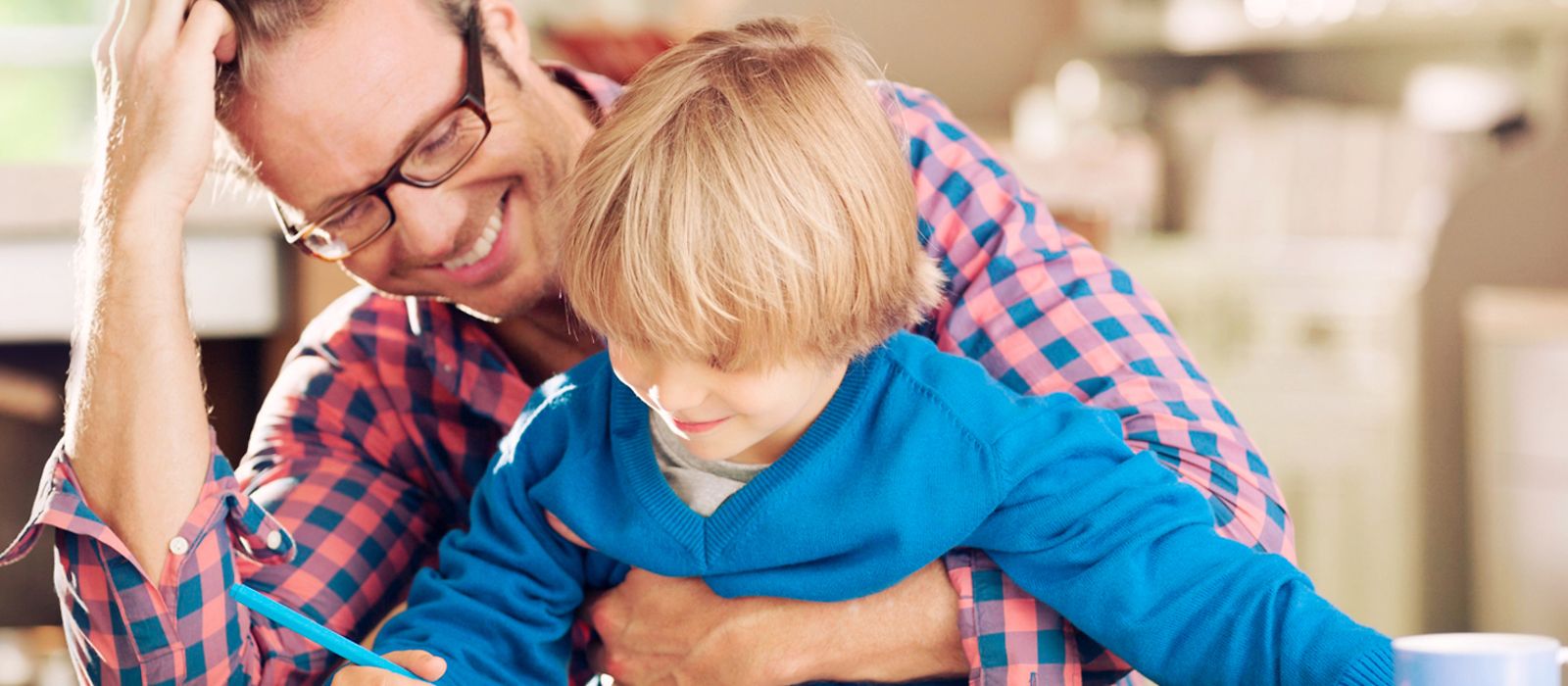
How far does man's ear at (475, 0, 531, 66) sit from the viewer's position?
46.4 inches

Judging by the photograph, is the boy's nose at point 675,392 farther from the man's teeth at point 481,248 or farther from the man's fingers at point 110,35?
the man's fingers at point 110,35

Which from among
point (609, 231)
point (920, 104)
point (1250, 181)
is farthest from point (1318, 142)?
point (609, 231)

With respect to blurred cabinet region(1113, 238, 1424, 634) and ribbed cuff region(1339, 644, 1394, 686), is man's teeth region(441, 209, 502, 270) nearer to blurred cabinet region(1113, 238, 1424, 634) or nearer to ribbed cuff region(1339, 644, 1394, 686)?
ribbed cuff region(1339, 644, 1394, 686)

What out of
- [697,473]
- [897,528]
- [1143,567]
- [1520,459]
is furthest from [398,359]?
[1520,459]

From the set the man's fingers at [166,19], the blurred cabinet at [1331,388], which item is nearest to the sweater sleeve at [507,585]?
the man's fingers at [166,19]

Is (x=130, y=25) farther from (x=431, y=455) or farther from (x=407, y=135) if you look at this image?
(x=431, y=455)

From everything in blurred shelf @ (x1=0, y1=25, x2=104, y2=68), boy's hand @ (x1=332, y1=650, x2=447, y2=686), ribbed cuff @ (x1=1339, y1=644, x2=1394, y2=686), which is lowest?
boy's hand @ (x1=332, y1=650, x2=447, y2=686)

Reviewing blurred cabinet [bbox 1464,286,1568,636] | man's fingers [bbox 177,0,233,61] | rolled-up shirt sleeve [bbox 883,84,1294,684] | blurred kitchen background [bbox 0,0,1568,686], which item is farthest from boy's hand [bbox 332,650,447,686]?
blurred cabinet [bbox 1464,286,1568,636]

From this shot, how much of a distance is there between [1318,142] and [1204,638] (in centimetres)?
312

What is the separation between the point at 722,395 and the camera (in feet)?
2.72

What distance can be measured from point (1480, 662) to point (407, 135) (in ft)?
2.55

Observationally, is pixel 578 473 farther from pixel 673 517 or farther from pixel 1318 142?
pixel 1318 142

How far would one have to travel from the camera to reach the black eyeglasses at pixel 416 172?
3.62 feet

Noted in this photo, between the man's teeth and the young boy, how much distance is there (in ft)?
0.66
